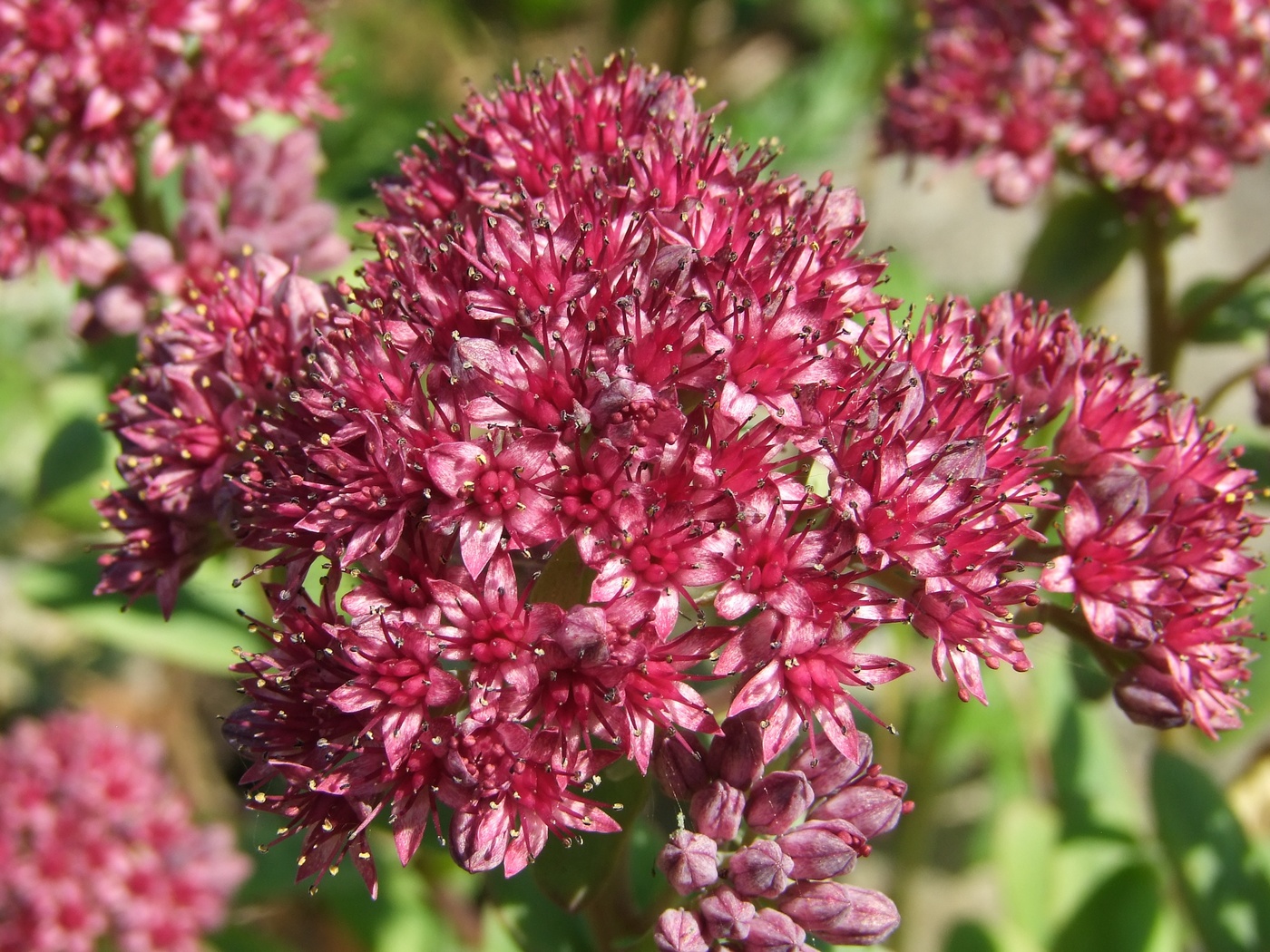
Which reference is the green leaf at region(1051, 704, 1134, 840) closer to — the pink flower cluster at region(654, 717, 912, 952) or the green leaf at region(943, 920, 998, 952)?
the green leaf at region(943, 920, 998, 952)

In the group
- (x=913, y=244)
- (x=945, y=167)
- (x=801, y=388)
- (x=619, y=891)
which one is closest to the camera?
(x=801, y=388)

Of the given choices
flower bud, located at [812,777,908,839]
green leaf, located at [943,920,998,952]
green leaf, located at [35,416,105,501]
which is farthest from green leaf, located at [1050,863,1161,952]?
green leaf, located at [35,416,105,501]

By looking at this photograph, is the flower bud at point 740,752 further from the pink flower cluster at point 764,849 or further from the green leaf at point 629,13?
the green leaf at point 629,13

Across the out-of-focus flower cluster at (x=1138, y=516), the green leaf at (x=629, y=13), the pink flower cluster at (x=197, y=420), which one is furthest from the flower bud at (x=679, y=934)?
the green leaf at (x=629, y=13)

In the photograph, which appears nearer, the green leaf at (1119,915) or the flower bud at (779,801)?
the flower bud at (779,801)

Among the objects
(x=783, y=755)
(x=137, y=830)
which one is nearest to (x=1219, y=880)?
(x=783, y=755)

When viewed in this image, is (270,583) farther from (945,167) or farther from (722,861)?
(945,167)
